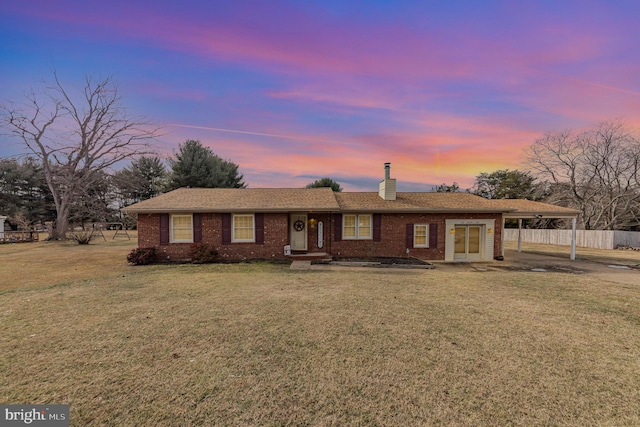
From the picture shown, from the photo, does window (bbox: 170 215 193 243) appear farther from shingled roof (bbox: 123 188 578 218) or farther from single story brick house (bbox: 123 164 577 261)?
shingled roof (bbox: 123 188 578 218)

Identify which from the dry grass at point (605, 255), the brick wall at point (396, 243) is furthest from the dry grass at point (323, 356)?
the dry grass at point (605, 255)

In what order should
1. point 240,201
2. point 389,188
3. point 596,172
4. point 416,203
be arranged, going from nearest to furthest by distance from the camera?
point 240,201, point 416,203, point 389,188, point 596,172

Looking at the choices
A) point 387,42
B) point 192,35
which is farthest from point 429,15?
point 192,35

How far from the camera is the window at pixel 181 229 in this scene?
42.5 ft

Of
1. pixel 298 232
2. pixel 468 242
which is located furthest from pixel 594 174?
pixel 298 232

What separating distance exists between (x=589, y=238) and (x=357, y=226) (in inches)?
829

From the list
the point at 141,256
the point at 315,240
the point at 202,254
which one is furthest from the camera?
the point at 315,240

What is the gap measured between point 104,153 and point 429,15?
2849 centimetres

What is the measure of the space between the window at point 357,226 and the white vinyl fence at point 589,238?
1995cm

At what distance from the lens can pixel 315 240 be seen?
46.0ft

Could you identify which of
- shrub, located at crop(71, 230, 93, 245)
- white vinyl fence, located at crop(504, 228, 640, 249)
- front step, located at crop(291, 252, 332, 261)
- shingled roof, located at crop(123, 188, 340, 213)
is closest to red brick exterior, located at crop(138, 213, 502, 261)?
front step, located at crop(291, 252, 332, 261)

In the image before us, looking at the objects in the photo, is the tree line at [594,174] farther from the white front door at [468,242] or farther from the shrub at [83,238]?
the shrub at [83,238]

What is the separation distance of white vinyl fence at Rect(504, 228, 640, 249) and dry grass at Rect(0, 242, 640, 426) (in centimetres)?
1854

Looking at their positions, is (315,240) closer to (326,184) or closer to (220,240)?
(220,240)
